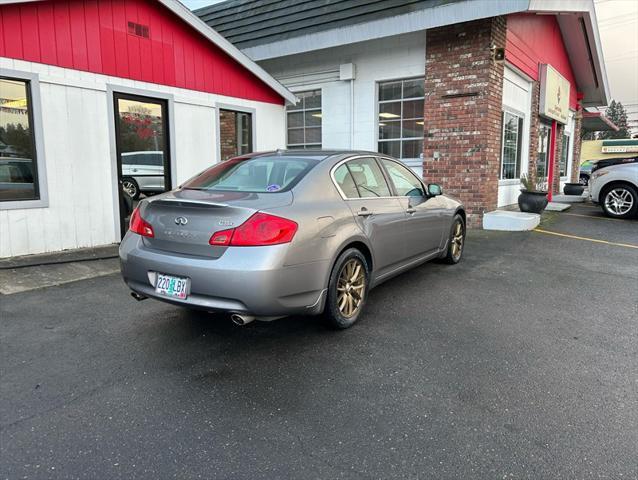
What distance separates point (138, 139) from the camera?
8055 mm

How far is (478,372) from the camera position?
10.5 feet

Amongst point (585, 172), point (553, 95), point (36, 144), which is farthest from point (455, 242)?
point (585, 172)

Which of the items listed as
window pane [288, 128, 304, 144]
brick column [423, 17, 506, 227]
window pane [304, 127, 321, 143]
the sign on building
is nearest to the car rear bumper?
brick column [423, 17, 506, 227]

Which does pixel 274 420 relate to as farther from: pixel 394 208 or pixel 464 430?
pixel 394 208

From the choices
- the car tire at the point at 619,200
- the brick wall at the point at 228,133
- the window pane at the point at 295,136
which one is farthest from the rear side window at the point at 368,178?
the car tire at the point at 619,200

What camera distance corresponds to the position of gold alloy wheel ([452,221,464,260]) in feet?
20.4

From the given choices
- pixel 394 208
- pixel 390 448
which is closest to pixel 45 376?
pixel 390 448

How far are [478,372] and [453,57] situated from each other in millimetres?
7663

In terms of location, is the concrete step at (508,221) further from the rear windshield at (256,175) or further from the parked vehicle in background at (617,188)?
the rear windshield at (256,175)

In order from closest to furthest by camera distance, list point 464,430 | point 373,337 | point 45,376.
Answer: point 464,430 < point 45,376 < point 373,337

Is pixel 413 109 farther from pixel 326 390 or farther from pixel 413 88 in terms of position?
pixel 326 390

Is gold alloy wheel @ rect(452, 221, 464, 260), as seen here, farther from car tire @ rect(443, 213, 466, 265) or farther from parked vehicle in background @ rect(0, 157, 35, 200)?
parked vehicle in background @ rect(0, 157, 35, 200)

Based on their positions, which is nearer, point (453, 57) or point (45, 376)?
point (45, 376)

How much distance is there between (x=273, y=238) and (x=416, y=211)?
2237 millimetres
